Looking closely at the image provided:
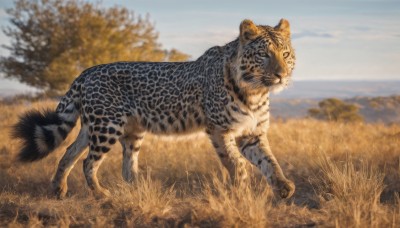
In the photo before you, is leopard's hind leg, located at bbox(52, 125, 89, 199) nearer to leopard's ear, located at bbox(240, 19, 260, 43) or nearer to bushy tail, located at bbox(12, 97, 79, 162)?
bushy tail, located at bbox(12, 97, 79, 162)

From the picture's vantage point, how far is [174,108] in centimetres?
764

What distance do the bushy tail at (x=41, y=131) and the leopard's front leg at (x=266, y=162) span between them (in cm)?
254

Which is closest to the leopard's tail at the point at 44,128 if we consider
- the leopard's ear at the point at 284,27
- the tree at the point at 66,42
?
the leopard's ear at the point at 284,27

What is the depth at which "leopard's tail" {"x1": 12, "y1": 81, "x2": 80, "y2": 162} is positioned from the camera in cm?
757

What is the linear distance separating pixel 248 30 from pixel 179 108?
1.47 metres

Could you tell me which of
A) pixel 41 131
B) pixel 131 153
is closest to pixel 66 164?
pixel 41 131

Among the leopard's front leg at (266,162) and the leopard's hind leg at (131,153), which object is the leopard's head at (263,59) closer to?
the leopard's front leg at (266,162)

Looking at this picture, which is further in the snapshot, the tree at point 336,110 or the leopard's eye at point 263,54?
the tree at point 336,110

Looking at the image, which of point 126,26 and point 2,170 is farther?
point 126,26

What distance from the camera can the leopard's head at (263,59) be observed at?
21.6ft

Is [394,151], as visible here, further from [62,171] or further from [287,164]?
[62,171]

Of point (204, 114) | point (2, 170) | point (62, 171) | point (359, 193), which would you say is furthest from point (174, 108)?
point (2, 170)

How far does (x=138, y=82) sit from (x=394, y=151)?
4.43 metres

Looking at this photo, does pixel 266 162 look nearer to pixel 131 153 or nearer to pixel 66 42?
pixel 131 153
